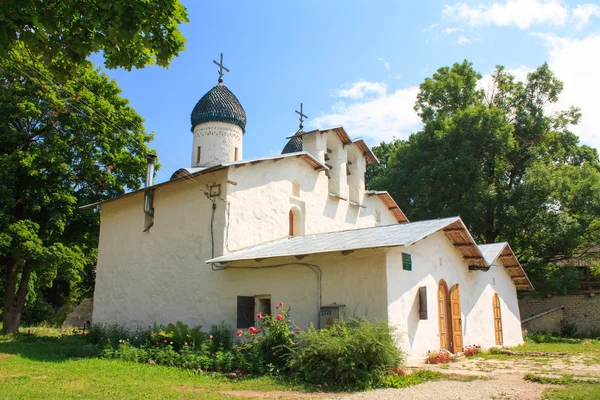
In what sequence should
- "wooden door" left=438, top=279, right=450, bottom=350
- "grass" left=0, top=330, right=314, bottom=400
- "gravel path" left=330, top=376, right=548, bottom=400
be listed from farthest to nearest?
"wooden door" left=438, top=279, right=450, bottom=350 < "grass" left=0, top=330, right=314, bottom=400 < "gravel path" left=330, top=376, right=548, bottom=400

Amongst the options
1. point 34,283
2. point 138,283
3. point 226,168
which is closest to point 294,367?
point 226,168

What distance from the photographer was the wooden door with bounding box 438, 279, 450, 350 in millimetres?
12953

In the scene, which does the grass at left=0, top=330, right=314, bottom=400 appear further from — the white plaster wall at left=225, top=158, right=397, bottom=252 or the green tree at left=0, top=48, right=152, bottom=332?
the green tree at left=0, top=48, right=152, bottom=332

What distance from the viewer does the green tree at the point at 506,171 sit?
23312mm

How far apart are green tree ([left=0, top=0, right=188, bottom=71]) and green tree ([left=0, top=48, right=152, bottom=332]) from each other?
40.1ft

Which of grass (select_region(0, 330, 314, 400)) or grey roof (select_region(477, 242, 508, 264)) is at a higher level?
grey roof (select_region(477, 242, 508, 264))

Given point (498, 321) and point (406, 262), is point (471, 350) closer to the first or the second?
point (498, 321)

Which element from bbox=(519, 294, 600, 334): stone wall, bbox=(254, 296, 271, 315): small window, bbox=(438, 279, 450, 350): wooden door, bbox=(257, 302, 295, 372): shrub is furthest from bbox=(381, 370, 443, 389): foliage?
bbox=(519, 294, 600, 334): stone wall

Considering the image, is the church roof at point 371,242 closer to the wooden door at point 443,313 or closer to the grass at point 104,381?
the wooden door at point 443,313

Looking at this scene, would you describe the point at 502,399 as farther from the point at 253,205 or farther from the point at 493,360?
the point at 253,205

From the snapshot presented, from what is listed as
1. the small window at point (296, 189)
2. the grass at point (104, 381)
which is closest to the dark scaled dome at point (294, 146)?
the small window at point (296, 189)

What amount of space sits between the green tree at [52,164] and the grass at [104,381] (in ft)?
27.2

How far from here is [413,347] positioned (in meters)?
11.6

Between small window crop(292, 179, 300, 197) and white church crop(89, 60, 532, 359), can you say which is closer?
white church crop(89, 60, 532, 359)
